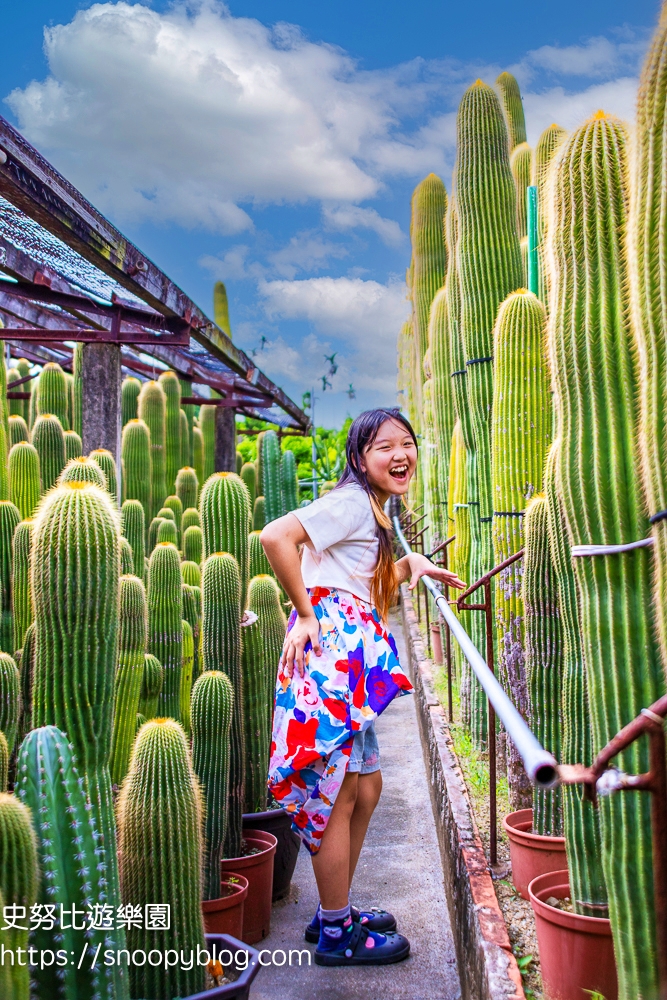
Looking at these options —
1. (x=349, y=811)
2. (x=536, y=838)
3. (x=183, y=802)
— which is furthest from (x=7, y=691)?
(x=536, y=838)

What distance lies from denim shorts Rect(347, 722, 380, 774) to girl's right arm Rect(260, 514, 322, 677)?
0.33 m

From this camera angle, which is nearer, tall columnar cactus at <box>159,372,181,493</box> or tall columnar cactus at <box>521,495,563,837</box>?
tall columnar cactus at <box>521,495,563,837</box>

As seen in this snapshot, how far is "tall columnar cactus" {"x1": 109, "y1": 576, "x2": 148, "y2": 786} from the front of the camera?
10.8 ft

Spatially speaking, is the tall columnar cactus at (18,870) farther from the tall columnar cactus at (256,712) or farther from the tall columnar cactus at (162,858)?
the tall columnar cactus at (256,712)

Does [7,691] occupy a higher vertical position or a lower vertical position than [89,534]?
lower

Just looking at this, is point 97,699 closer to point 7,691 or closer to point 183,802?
point 183,802

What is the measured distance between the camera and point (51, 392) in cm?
688

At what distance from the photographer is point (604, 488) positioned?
1843 mm

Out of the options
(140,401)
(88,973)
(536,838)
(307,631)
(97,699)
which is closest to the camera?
(88,973)

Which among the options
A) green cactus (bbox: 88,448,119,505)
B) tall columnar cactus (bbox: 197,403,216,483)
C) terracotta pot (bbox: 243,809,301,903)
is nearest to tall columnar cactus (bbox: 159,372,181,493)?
tall columnar cactus (bbox: 197,403,216,483)

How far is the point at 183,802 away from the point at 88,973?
478 mm

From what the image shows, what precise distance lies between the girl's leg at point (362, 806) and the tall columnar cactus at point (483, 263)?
6.32 feet

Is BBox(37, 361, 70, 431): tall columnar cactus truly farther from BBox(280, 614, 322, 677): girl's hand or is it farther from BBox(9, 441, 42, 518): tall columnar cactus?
BBox(280, 614, 322, 677): girl's hand

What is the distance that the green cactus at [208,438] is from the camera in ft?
34.7
